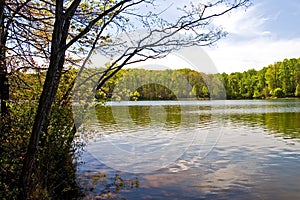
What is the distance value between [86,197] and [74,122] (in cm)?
189

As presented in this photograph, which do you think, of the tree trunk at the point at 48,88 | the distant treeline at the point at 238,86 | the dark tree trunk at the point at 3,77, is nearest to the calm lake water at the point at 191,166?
the dark tree trunk at the point at 3,77

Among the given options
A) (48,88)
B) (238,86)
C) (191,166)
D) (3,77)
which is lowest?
(191,166)

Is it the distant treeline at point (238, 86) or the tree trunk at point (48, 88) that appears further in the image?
the distant treeline at point (238, 86)

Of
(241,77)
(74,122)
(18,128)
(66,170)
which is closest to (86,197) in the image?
(66,170)

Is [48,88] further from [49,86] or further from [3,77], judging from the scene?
[3,77]

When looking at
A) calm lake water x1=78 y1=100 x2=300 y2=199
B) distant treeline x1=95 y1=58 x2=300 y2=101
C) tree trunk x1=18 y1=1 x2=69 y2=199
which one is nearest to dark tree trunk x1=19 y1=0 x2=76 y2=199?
tree trunk x1=18 y1=1 x2=69 y2=199

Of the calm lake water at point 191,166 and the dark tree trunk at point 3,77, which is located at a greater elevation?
the dark tree trunk at point 3,77

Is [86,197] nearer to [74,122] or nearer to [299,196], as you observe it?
[74,122]

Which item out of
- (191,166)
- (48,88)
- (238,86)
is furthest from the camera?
(238,86)

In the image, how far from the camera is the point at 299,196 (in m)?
8.18

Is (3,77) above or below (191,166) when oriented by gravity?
above

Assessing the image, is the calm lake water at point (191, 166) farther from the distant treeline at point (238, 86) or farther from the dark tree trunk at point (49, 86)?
the distant treeline at point (238, 86)

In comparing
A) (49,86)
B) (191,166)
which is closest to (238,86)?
(191,166)

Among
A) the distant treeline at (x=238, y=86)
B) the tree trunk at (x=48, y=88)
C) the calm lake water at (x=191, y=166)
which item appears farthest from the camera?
the distant treeline at (x=238, y=86)
